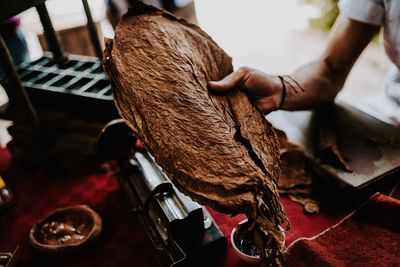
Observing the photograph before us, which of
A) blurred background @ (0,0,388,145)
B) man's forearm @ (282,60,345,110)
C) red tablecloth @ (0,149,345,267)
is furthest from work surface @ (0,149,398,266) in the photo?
blurred background @ (0,0,388,145)

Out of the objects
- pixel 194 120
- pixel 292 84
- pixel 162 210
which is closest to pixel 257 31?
pixel 292 84

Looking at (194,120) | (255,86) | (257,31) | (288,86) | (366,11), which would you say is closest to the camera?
(194,120)

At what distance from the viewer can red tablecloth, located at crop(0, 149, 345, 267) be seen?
78.5 inches

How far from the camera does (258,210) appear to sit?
1050 millimetres

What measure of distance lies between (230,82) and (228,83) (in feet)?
0.05

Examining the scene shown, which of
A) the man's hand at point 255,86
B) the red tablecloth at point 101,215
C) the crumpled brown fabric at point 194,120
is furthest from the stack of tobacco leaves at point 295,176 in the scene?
the crumpled brown fabric at point 194,120

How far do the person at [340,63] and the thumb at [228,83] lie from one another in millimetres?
230

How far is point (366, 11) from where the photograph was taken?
2121mm

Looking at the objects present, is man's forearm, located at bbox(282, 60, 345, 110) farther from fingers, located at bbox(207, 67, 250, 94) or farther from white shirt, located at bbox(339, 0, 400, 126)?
fingers, located at bbox(207, 67, 250, 94)

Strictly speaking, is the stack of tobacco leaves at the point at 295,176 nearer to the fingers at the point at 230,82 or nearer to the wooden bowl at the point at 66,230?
the fingers at the point at 230,82

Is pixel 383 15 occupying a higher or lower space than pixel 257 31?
higher

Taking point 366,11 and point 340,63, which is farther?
point 340,63

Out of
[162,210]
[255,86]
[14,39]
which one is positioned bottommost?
[162,210]

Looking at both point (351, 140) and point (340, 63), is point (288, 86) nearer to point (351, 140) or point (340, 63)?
point (340, 63)
